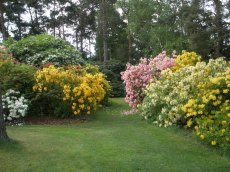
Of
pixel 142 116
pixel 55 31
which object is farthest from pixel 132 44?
pixel 142 116

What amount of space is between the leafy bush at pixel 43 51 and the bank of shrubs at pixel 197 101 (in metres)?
4.89

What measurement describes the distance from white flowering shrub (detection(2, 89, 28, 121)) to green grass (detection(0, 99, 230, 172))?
4.56 feet

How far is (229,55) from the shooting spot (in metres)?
27.0

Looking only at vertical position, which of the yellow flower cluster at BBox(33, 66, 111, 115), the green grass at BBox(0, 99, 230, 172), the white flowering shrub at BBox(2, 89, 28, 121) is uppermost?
the yellow flower cluster at BBox(33, 66, 111, 115)

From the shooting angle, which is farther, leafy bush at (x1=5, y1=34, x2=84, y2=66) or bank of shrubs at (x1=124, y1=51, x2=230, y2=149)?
leafy bush at (x1=5, y1=34, x2=84, y2=66)

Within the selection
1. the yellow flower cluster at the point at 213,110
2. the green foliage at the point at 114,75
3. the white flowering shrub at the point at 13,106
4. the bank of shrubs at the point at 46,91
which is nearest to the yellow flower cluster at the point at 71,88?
the bank of shrubs at the point at 46,91

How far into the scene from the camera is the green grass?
5.55 m

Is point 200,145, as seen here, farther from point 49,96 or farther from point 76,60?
point 76,60

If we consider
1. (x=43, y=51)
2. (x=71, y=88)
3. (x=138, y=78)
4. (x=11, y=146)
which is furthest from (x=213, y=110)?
(x=43, y=51)

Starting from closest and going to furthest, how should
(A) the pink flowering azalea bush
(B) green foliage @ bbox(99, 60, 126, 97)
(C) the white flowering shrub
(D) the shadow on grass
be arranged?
(D) the shadow on grass, (C) the white flowering shrub, (A) the pink flowering azalea bush, (B) green foliage @ bbox(99, 60, 126, 97)

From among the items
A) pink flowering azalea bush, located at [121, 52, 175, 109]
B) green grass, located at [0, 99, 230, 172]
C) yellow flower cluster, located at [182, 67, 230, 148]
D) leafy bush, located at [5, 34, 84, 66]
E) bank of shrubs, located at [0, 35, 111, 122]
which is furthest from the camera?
leafy bush, located at [5, 34, 84, 66]

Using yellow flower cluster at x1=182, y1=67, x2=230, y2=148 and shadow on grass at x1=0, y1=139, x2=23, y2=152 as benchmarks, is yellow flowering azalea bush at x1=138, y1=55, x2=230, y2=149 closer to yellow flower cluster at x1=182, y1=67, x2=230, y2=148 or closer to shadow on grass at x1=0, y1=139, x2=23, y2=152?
yellow flower cluster at x1=182, y1=67, x2=230, y2=148

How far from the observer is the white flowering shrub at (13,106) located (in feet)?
32.5

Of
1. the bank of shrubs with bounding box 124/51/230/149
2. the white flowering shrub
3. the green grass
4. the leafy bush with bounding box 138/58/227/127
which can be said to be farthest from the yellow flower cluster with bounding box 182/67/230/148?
the white flowering shrub
